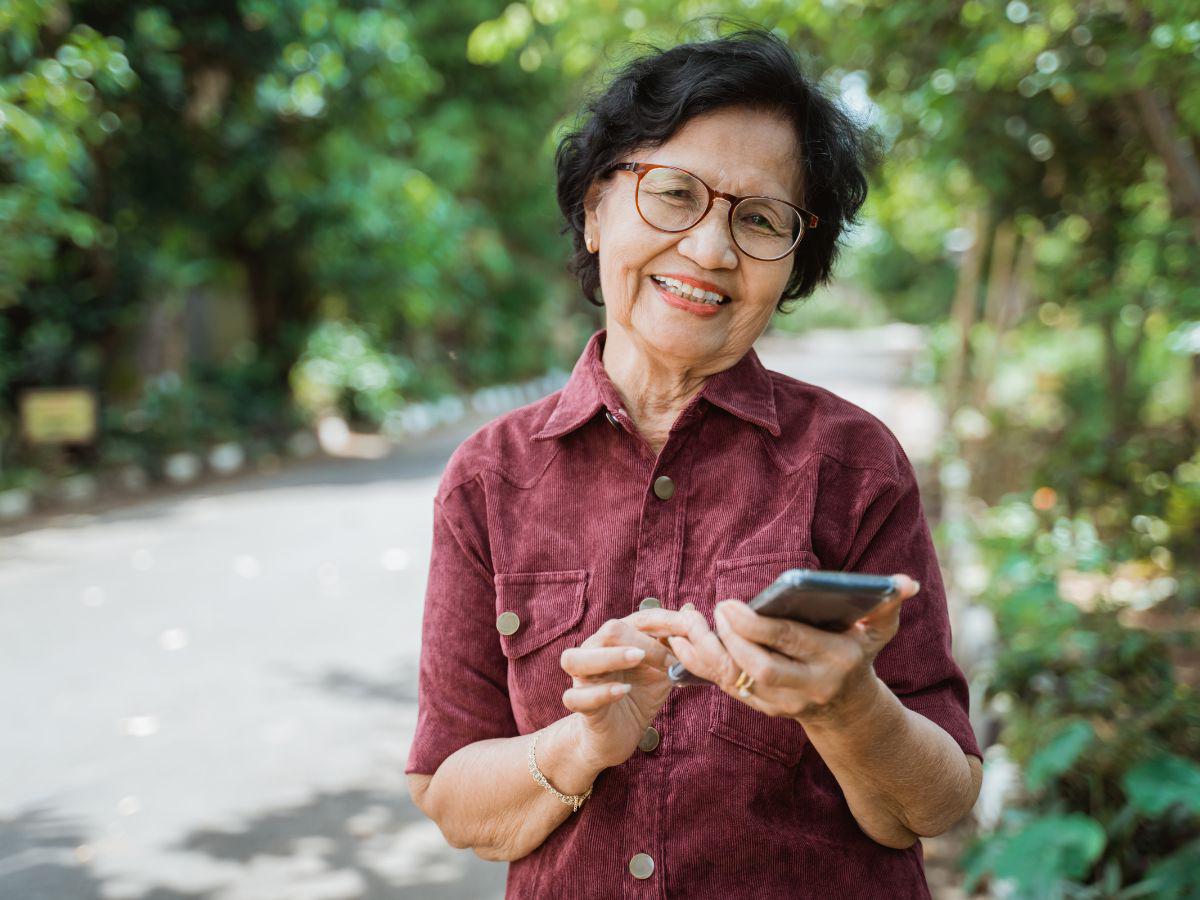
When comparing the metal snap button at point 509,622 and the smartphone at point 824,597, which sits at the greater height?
the smartphone at point 824,597

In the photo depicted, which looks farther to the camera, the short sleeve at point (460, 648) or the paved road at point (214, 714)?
the paved road at point (214, 714)

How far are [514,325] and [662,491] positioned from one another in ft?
70.8

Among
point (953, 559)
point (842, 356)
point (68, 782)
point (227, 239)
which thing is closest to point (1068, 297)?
point (953, 559)

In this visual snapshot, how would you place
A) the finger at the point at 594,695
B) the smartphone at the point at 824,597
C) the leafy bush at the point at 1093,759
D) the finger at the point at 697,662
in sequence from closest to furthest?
the smartphone at the point at 824,597 < the finger at the point at 697,662 < the finger at the point at 594,695 < the leafy bush at the point at 1093,759

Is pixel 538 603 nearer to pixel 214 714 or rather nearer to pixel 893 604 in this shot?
pixel 893 604

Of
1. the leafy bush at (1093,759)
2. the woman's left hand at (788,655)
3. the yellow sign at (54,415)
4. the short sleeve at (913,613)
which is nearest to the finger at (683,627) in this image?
the woman's left hand at (788,655)

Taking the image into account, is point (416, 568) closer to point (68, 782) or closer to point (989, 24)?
point (68, 782)

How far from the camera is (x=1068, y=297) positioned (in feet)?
24.9

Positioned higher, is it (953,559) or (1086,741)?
(1086,741)

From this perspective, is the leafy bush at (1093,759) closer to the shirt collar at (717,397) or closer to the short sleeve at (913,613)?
the short sleeve at (913,613)

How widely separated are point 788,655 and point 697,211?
68 centimetres

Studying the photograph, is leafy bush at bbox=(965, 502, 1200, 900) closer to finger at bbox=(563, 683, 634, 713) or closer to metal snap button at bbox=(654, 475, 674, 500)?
metal snap button at bbox=(654, 475, 674, 500)

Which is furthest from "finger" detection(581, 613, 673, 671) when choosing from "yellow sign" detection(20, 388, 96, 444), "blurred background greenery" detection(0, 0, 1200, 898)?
"yellow sign" detection(20, 388, 96, 444)

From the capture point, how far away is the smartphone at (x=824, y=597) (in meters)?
1.04
